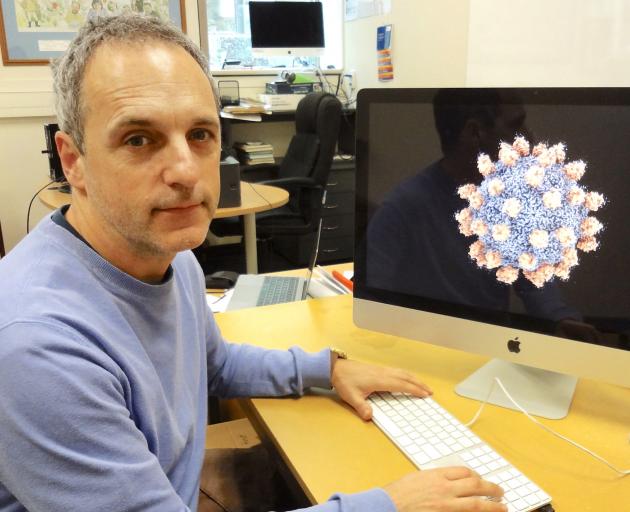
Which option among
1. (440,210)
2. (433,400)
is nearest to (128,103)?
(440,210)

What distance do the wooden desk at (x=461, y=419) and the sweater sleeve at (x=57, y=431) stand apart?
30cm

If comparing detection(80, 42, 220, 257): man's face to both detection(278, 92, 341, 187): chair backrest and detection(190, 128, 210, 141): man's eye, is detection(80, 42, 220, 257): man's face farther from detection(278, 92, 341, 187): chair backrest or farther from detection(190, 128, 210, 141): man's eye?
detection(278, 92, 341, 187): chair backrest

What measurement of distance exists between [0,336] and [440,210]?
2.38 feet

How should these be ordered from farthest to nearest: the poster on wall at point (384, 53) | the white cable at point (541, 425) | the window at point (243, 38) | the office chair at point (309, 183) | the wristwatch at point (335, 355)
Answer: the window at point (243, 38) → the poster on wall at point (384, 53) → the office chair at point (309, 183) → the wristwatch at point (335, 355) → the white cable at point (541, 425)

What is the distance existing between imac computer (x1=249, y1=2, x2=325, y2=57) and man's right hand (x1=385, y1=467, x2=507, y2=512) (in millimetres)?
3712

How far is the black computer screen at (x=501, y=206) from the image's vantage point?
0.90 metres

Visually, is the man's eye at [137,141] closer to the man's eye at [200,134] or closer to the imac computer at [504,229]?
the man's eye at [200,134]

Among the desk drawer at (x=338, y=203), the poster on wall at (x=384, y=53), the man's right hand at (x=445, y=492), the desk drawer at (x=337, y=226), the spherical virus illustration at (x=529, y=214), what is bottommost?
the desk drawer at (x=337, y=226)

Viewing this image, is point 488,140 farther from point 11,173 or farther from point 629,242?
point 11,173

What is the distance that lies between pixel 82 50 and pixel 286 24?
3557 mm

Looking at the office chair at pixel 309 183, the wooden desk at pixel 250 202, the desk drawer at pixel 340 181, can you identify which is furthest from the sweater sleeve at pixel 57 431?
the desk drawer at pixel 340 181

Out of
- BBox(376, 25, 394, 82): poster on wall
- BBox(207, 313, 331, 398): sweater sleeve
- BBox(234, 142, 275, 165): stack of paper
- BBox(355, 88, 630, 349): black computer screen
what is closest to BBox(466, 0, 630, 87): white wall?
BBox(355, 88, 630, 349): black computer screen

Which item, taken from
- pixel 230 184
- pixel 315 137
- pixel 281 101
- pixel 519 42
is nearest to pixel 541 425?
pixel 519 42

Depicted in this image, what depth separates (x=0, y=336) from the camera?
65cm
